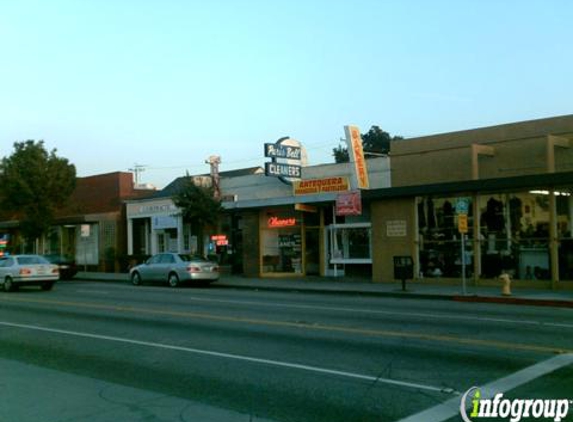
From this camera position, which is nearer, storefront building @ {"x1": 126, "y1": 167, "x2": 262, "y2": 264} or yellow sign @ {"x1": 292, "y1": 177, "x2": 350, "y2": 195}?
yellow sign @ {"x1": 292, "y1": 177, "x2": 350, "y2": 195}

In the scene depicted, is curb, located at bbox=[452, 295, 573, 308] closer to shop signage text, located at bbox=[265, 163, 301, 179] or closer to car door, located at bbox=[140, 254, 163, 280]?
shop signage text, located at bbox=[265, 163, 301, 179]

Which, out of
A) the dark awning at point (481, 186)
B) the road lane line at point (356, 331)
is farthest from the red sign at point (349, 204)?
the road lane line at point (356, 331)

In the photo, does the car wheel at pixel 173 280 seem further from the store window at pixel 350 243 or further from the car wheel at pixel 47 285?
Answer: the store window at pixel 350 243

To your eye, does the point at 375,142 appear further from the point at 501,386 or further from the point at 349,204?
the point at 501,386

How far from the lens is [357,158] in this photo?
2720cm

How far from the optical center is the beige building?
21.8m

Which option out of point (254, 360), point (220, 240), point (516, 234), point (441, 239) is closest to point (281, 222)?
point (220, 240)

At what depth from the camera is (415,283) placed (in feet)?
82.0

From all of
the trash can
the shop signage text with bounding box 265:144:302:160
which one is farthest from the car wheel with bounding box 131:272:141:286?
the trash can

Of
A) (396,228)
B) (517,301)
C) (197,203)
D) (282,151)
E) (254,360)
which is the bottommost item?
(517,301)

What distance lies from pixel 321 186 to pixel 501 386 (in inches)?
860

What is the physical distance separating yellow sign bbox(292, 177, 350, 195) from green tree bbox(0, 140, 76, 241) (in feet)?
53.1

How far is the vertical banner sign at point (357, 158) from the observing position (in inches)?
1063

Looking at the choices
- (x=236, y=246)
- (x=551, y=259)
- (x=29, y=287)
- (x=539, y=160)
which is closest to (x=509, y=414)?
(x=551, y=259)
